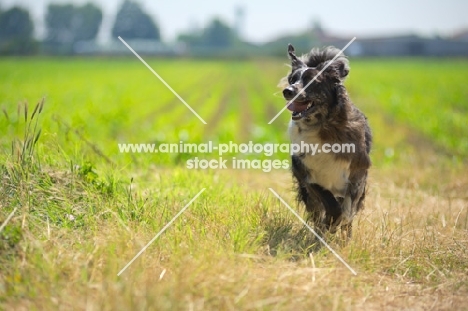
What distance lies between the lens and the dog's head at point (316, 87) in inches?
224

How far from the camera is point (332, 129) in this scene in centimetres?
582

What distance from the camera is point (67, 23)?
72.2 meters

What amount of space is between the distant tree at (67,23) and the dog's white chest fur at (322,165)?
66.0 meters

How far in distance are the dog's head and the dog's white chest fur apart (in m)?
0.19

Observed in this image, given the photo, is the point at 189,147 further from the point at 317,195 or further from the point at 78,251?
the point at 78,251

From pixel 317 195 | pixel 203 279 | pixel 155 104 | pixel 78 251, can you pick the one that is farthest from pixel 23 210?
pixel 155 104

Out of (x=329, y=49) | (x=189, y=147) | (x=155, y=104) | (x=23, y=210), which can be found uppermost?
(x=329, y=49)

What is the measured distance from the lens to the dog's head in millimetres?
5684

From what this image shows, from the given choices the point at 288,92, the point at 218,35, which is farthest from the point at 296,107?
the point at 218,35

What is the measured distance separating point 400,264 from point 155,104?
24.7 meters

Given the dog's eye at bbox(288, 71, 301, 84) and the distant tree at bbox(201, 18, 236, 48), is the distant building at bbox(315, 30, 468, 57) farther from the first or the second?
the dog's eye at bbox(288, 71, 301, 84)

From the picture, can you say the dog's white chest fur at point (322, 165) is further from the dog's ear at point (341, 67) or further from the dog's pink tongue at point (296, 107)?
the dog's ear at point (341, 67)

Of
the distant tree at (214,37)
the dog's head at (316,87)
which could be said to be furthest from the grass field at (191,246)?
the distant tree at (214,37)

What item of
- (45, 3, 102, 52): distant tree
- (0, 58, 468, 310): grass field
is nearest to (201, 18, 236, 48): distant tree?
(45, 3, 102, 52): distant tree
